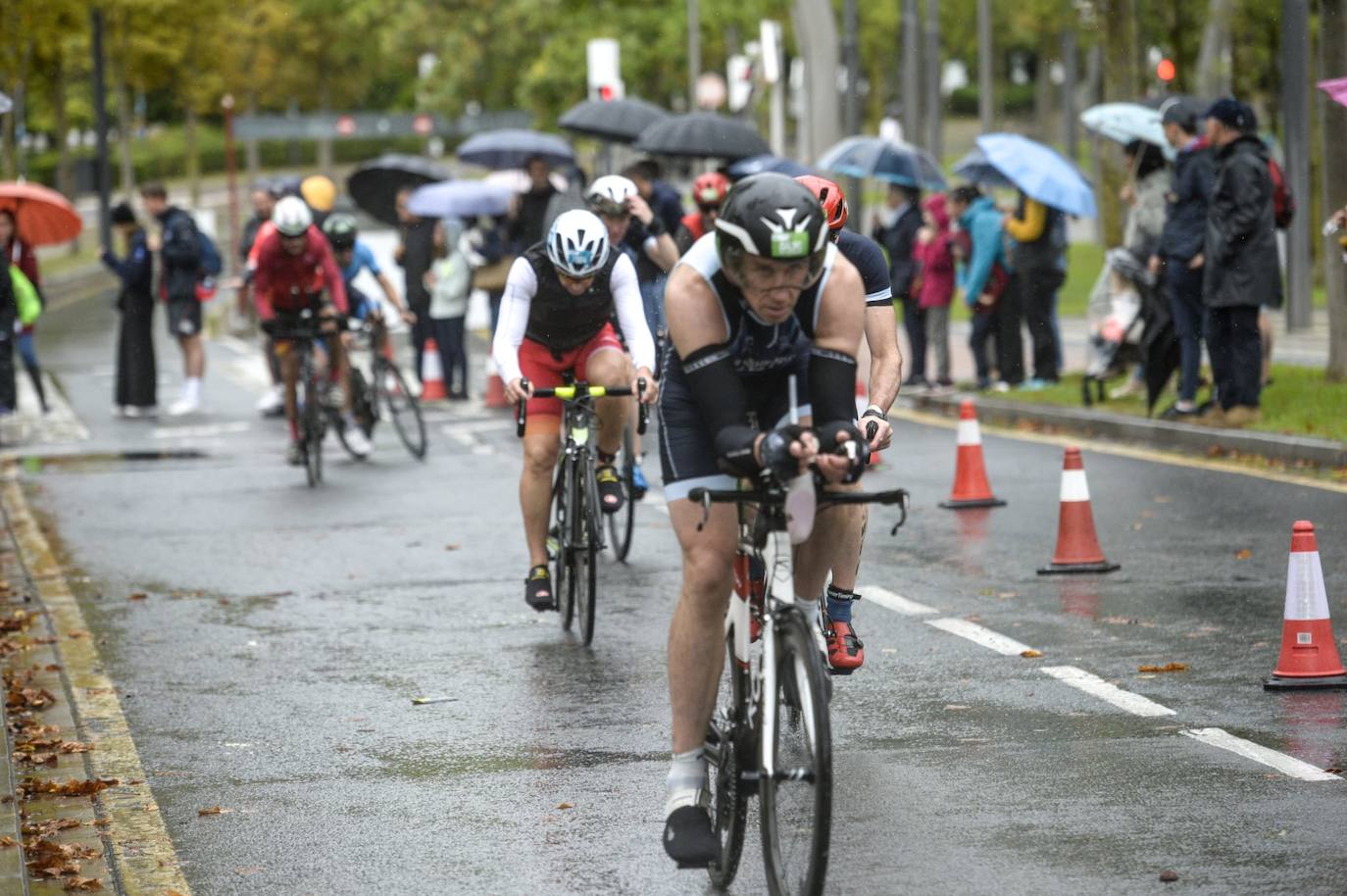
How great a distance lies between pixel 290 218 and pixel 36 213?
5.66 meters

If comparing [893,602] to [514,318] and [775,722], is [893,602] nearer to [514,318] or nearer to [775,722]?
[514,318]

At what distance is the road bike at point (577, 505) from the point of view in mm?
9297

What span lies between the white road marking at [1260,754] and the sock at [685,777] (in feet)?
6.36

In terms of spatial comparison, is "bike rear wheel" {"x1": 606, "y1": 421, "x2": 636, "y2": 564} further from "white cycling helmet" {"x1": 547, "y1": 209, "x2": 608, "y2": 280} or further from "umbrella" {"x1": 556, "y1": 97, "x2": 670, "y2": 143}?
"umbrella" {"x1": 556, "y1": 97, "x2": 670, "y2": 143}

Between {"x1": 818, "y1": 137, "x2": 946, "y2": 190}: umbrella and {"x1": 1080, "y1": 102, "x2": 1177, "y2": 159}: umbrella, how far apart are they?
3082 mm

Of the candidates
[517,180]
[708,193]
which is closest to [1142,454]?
[708,193]

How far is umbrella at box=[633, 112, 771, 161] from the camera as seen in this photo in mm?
19297

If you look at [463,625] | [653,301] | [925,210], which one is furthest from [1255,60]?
[463,625]

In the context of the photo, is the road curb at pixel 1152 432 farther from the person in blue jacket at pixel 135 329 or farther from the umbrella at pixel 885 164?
the person in blue jacket at pixel 135 329

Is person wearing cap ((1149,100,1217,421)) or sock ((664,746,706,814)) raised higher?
person wearing cap ((1149,100,1217,421))

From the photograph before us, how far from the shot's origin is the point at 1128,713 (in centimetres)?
745

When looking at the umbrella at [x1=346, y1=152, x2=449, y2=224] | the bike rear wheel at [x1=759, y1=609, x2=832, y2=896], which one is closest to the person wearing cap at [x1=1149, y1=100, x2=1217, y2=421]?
the bike rear wheel at [x1=759, y1=609, x2=832, y2=896]

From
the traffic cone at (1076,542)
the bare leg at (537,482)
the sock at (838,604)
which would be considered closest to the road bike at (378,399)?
the bare leg at (537,482)

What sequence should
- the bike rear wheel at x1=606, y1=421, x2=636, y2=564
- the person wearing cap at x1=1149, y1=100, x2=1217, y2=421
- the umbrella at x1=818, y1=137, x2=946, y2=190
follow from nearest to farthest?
the bike rear wheel at x1=606, y1=421, x2=636, y2=564 → the person wearing cap at x1=1149, y1=100, x2=1217, y2=421 → the umbrella at x1=818, y1=137, x2=946, y2=190
